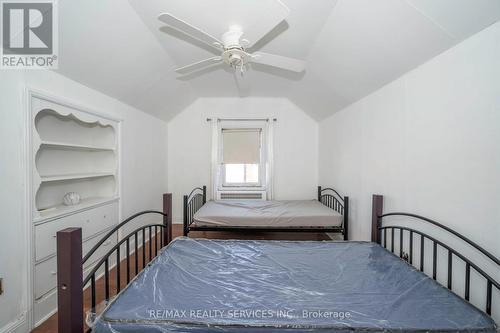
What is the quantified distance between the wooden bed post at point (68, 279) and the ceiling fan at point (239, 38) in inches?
49.8

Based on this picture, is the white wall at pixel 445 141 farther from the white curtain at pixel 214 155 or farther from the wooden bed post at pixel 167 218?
the white curtain at pixel 214 155

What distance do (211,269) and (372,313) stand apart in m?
0.99

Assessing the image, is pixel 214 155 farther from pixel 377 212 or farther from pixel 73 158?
pixel 377 212

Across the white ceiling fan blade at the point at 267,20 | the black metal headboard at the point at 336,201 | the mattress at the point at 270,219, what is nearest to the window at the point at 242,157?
the black metal headboard at the point at 336,201

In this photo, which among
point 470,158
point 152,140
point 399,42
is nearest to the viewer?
point 470,158

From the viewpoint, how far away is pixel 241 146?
4.36 m

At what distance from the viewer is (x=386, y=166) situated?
212 centimetres

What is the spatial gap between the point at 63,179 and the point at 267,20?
2.20 meters

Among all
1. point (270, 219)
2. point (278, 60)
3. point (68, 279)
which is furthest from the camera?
point (270, 219)

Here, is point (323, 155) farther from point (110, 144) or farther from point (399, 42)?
point (110, 144)

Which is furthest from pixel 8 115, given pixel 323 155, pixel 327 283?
pixel 323 155

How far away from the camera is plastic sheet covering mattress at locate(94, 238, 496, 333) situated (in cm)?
101

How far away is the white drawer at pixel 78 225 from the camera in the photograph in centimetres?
173

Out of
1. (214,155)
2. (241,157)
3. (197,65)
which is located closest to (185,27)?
(197,65)
